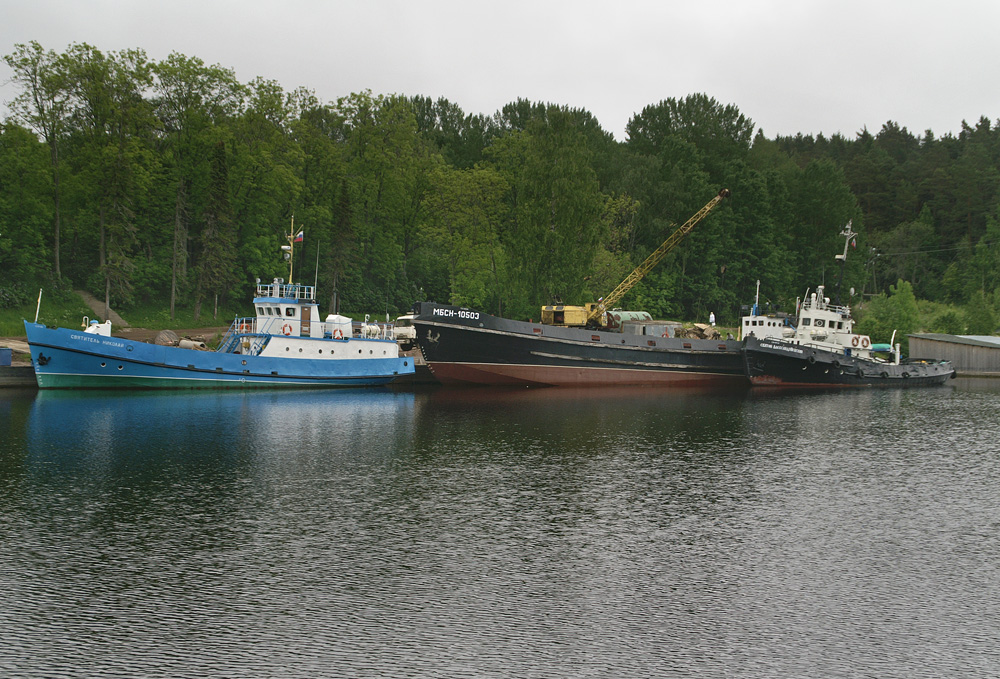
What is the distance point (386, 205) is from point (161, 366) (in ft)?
116

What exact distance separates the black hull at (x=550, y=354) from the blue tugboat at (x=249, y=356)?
416 centimetres

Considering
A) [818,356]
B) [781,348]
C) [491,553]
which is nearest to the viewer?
[491,553]

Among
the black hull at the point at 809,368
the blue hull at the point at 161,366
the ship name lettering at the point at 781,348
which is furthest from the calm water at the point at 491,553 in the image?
the black hull at the point at 809,368

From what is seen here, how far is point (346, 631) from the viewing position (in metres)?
11.7

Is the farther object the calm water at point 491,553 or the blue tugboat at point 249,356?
the blue tugboat at point 249,356

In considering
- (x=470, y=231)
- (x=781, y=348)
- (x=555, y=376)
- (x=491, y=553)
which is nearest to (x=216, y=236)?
(x=470, y=231)

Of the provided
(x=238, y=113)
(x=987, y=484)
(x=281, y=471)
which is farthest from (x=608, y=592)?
(x=238, y=113)

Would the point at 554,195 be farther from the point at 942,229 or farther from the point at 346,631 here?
the point at 942,229

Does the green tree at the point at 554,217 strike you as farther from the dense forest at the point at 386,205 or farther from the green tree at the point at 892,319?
the green tree at the point at 892,319

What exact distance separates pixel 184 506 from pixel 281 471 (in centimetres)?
442

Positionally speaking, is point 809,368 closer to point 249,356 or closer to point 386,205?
point 249,356

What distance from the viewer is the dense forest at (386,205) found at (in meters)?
57.3

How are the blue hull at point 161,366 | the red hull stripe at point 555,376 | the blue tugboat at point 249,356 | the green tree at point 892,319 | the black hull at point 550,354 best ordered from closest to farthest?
the blue hull at point 161,366, the blue tugboat at point 249,356, the black hull at point 550,354, the red hull stripe at point 555,376, the green tree at point 892,319

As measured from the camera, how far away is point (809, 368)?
172 ft
